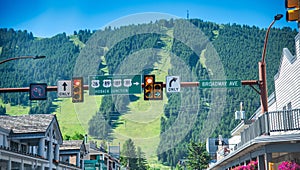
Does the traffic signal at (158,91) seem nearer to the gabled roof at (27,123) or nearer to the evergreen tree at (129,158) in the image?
the gabled roof at (27,123)

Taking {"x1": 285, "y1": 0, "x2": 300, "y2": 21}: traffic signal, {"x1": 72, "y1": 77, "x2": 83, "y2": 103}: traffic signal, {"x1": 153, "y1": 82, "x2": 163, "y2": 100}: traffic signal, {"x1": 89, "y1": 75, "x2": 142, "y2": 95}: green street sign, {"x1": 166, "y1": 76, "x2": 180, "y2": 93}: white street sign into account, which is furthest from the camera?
{"x1": 89, "y1": 75, "x2": 142, "y2": 95}: green street sign

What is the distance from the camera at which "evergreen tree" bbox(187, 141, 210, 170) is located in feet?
458

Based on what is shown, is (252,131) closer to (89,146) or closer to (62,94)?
(62,94)

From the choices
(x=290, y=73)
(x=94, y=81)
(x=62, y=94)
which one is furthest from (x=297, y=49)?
(x=62, y=94)

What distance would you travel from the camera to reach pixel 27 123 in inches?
1746

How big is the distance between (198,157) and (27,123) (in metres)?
101

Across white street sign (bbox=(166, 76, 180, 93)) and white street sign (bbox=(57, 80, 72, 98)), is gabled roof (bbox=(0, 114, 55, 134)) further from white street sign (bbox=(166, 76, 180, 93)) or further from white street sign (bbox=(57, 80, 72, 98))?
white street sign (bbox=(166, 76, 180, 93))

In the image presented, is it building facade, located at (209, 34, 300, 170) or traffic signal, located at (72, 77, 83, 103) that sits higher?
traffic signal, located at (72, 77, 83, 103)

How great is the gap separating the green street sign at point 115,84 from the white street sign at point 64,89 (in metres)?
1.72

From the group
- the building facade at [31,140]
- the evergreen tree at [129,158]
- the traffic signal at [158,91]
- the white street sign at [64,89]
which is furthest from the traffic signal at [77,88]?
the evergreen tree at [129,158]

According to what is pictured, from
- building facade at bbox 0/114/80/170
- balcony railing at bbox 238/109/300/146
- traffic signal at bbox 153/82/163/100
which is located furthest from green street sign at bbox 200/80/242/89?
building facade at bbox 0/114/80/170

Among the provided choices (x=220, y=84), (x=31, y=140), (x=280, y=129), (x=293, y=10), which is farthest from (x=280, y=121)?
(x=31, y=140)

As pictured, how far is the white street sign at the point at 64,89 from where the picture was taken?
28047 millimetres

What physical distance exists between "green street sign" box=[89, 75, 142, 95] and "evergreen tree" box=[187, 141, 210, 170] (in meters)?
111
